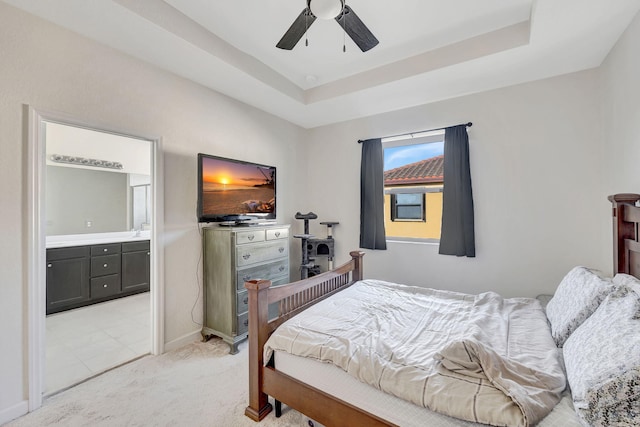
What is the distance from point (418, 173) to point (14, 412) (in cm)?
408

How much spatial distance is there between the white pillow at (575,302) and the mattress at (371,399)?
0.51 metres

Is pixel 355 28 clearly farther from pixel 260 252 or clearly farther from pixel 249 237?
pixel 260 252

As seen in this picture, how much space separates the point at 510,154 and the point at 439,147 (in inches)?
29.7

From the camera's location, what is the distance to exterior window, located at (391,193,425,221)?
354 centimetres

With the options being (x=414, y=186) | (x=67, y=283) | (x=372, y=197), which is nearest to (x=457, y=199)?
(x=414, y=186)

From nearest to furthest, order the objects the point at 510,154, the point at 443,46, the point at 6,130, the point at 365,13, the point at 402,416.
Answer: the point at 402,416 < the point at 6,130 < the point at 365,13 < the point at 443,46 < the point at 510,154

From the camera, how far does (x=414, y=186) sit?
353 centimetres

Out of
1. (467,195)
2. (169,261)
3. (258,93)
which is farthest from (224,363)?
(467,195)

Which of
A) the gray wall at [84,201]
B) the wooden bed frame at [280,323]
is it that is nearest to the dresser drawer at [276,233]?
the wooden bed frame at [280,323]

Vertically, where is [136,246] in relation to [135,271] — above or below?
above

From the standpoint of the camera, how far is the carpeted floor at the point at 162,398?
5.55ft

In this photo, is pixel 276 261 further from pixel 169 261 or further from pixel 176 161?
pixel 176 161

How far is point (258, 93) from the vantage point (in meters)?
2.99

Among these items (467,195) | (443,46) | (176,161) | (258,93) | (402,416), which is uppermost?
(443,46)
